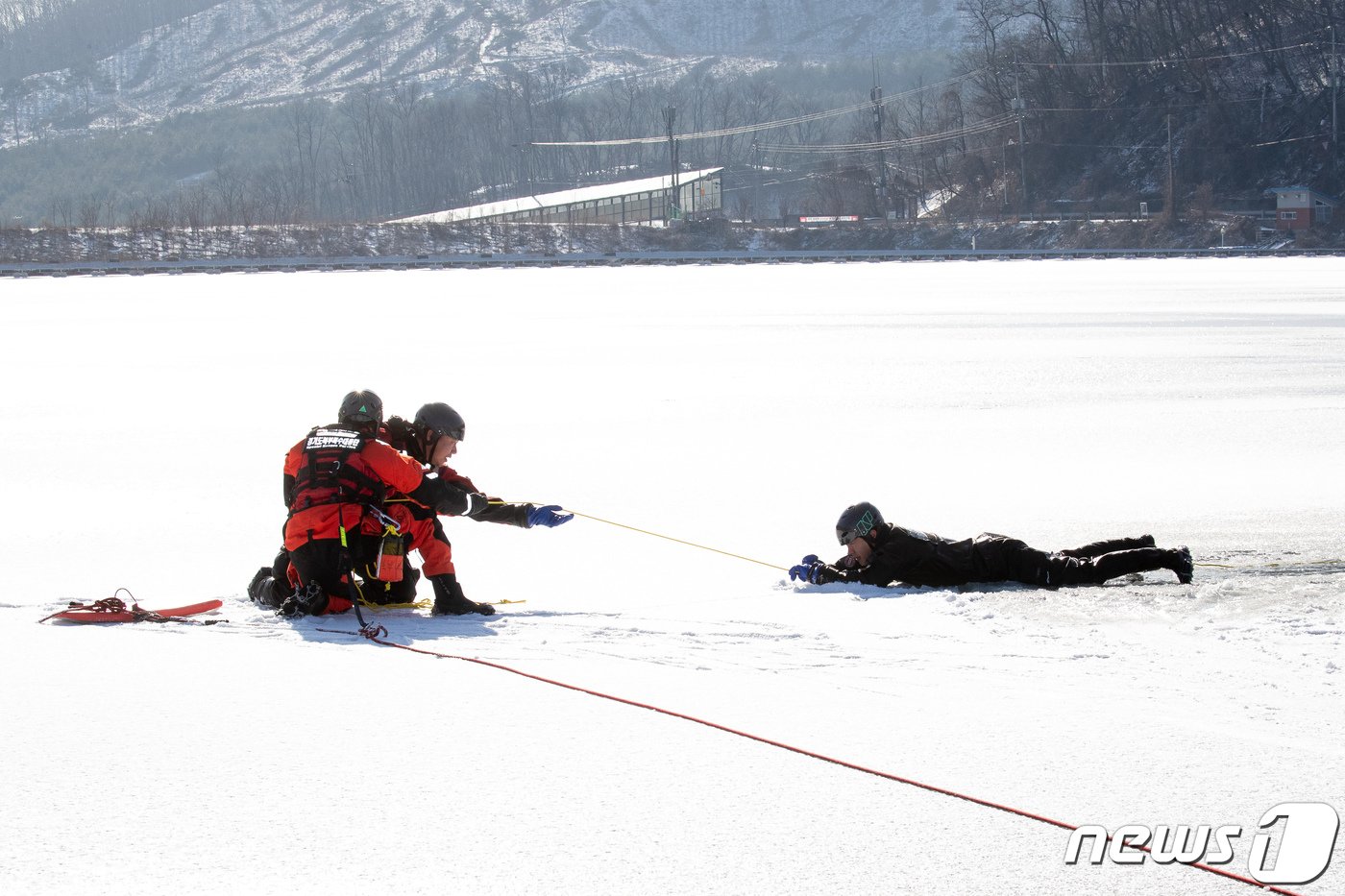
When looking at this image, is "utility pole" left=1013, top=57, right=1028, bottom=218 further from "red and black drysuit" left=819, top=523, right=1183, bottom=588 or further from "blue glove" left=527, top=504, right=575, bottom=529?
"blue glove" left=527, top=504, right=575, bottom=529

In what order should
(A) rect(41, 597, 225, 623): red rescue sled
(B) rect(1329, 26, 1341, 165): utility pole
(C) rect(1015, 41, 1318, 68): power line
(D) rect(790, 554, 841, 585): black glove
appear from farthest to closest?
1. (C) rect(1015, 41, 1318, 68): power line
2. (B) rect(1329, 26, 1341, 165): utility pole
3. (D) rect(790, 554, 841, 585): black glove
4. (A) rect(41, 597, 225, 623): red rescue sled

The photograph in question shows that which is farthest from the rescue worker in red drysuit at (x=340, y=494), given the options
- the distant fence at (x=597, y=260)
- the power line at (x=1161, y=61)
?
the power line at (x=1161, y=61)

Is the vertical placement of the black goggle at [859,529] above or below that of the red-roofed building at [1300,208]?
below

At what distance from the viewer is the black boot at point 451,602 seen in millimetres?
5641

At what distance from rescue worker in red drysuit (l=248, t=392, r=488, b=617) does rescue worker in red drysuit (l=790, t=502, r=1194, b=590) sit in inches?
65.2

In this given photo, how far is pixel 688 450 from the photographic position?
10719mm

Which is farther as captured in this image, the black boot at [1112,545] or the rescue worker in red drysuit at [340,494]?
the black boot at [1112,545]

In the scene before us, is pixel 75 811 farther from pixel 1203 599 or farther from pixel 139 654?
pixel 1203 599

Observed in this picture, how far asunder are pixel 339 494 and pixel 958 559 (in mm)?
2630

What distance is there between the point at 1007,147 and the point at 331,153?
96.9 meters

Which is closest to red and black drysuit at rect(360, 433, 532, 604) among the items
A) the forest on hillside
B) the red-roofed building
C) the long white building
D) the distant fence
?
the distant fence

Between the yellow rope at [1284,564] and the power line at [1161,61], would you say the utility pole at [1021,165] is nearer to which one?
the power line at [1161,61]

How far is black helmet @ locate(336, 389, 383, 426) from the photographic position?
5.41 m

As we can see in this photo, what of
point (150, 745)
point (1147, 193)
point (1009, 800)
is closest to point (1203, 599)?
point (1009, 800)
